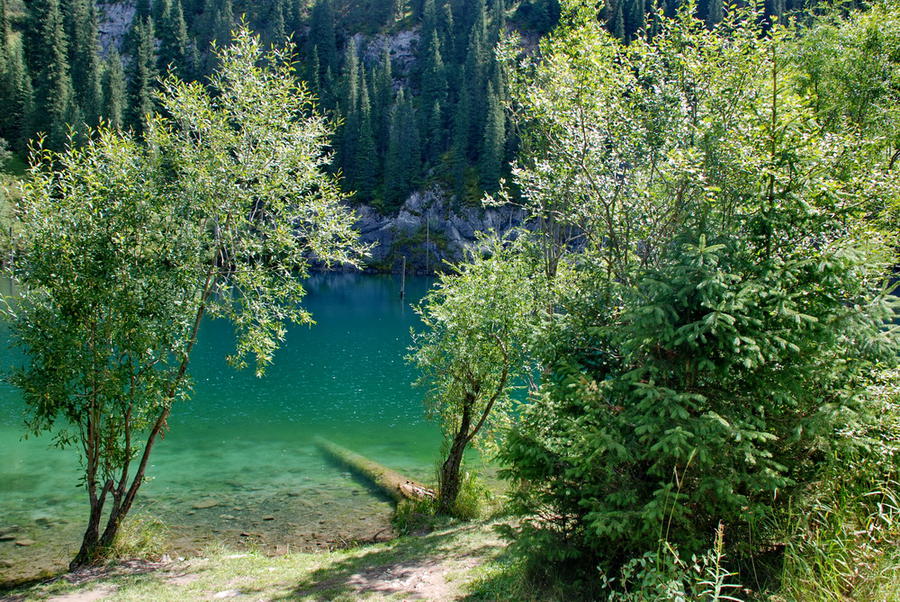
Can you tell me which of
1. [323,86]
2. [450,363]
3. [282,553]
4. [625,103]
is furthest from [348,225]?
[323,86]

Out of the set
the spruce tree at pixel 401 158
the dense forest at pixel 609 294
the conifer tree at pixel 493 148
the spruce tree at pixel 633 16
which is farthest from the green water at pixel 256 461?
the spruce tree at pixel 633 16

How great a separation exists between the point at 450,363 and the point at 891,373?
38.4 feet

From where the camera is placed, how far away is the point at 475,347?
15.9 metres

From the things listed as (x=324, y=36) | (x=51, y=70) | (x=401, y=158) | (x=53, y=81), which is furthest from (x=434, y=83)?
(x=51, y=70)

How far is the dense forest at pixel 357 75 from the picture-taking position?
310 ft

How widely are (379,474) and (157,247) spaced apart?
13144 millimetres

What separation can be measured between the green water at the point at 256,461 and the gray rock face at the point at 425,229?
62.2 m

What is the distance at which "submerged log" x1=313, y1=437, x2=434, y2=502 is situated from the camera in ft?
62.8

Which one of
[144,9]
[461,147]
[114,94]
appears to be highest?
[144,9]

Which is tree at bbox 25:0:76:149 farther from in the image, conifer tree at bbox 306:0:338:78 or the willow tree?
the willow tree

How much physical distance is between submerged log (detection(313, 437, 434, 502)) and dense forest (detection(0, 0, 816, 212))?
219 feet

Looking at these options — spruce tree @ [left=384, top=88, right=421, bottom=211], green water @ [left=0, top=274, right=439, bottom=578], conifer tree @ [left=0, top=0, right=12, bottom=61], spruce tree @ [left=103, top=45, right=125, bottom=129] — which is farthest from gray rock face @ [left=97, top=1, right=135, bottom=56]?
green water @ [left=0, top=274, right=439, bottom=578]

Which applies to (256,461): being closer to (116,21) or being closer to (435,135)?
(435,135)

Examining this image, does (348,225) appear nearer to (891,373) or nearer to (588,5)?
(588,5)
